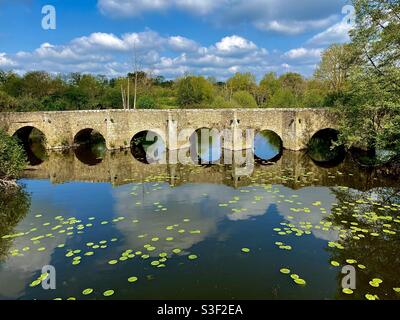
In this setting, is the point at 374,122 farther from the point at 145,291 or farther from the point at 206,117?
the point at 145,291

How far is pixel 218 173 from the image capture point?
17031 mm

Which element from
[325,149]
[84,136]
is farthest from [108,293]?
[84,136]

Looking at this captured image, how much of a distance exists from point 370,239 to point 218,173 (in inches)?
366

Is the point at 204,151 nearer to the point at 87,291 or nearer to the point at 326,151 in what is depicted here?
the point at 326,151

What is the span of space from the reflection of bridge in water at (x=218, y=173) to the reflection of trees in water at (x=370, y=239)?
2126 millimetres

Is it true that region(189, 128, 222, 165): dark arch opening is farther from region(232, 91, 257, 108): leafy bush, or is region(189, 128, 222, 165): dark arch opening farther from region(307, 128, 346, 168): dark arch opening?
region(307, 128, 346, 168): dark arch opening

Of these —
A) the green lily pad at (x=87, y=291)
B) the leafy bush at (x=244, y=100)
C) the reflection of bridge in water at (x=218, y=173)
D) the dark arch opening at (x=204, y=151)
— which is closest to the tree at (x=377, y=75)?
the reflection of bridge in water at (x=218, y=173)

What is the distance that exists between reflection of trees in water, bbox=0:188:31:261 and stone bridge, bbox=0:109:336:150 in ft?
37.6

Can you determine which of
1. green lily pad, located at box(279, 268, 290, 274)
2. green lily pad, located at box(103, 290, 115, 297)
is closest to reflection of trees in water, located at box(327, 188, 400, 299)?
green lily pad, located at box(279, 268, 290, 274)

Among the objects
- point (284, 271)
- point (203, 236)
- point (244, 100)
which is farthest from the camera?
point (244, 100)

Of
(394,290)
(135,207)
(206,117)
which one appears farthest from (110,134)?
(394,290)

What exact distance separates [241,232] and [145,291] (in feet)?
11.8

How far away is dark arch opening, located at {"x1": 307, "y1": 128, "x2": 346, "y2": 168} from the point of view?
19641mm

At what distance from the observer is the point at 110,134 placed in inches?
976
